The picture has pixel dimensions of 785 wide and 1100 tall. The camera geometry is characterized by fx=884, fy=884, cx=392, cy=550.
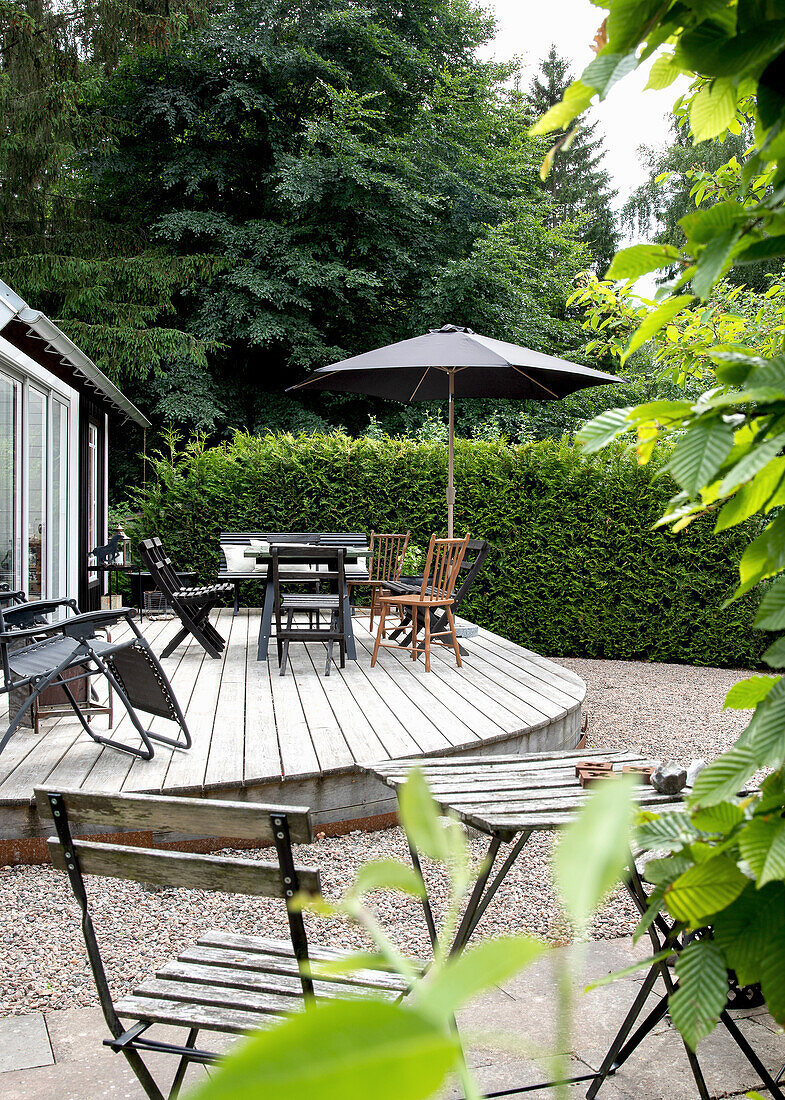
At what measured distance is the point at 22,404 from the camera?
23.4 ft

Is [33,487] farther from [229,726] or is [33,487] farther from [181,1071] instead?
[181,1071]

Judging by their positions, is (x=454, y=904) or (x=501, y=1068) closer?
(x=454, y=904)

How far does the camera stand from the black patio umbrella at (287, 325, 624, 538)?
667 centimetres

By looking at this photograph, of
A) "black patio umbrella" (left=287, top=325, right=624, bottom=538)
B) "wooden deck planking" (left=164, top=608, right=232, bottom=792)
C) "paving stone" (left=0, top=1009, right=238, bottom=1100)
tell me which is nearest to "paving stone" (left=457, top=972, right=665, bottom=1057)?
"paving stone" (left=0, top=1009, right=238, bottom=1100)

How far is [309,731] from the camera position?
4402 millimetres

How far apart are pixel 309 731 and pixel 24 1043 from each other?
7.40ft

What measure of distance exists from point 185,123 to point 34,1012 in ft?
56.1

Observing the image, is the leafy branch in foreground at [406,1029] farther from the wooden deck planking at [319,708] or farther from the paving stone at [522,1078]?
the wooden deck planking at [319,708]

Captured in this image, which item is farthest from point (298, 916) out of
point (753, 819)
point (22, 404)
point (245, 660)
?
point (22, 404)

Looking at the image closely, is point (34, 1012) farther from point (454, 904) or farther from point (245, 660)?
point (245, 660)

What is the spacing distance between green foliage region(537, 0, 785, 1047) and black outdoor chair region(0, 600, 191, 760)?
3.42m

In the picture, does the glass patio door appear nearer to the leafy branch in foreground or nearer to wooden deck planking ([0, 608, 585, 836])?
wooden deck planking ([0, 608, 585, 836])

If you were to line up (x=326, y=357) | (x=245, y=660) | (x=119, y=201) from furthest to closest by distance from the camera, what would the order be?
(x=119, y=201), (x=326, y=357), (x=245, y=660)

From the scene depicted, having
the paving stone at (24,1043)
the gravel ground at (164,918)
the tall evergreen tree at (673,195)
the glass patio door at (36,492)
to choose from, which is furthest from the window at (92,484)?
the tall evergreen tree at (673,195)
